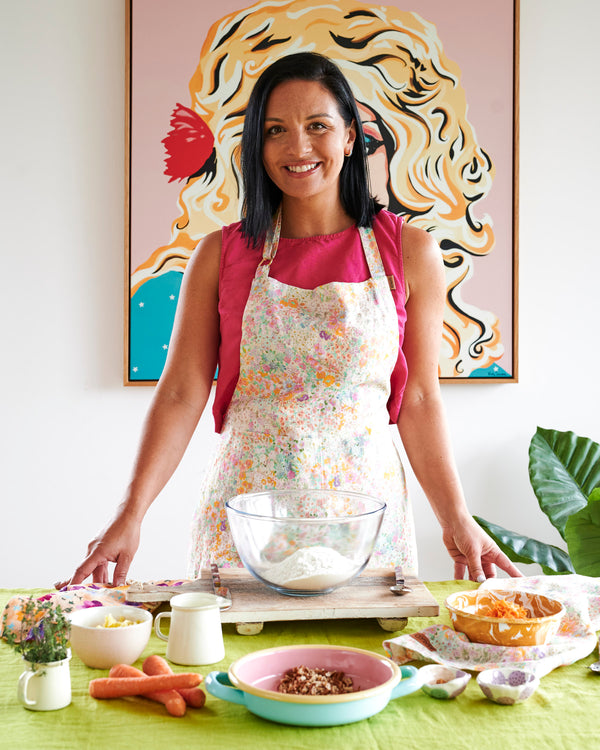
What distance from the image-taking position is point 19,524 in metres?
2.65

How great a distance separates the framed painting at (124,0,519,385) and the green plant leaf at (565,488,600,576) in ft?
2.05

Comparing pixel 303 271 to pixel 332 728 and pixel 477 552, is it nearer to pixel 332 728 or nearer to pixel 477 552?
pixel 477 552

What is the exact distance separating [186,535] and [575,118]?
1.95 meters

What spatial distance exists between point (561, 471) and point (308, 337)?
56.2 inches

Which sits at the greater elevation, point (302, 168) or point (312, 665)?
point (302, 168)

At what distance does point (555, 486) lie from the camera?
255 cm

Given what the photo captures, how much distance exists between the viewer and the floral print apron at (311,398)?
4.84 feet

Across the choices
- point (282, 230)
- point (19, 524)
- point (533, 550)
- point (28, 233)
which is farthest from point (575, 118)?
point (19, 524)

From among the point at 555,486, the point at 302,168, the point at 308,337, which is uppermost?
the point at 302,168

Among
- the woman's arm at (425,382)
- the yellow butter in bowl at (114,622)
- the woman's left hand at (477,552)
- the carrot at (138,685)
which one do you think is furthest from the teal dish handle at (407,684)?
the woman's arm at (425,382)

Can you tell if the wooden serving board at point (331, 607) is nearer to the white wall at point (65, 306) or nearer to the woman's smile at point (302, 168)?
the woman's smile at point (302, 168)

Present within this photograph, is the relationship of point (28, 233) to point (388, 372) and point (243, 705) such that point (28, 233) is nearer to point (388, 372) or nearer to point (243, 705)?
point (388, 372)

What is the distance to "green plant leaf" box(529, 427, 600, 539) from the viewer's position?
2.52 meters

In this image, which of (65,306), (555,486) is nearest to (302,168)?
(65,306)
